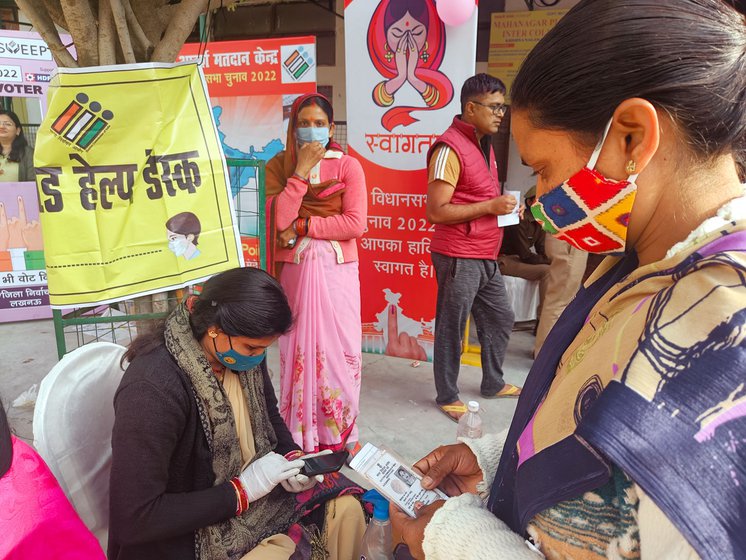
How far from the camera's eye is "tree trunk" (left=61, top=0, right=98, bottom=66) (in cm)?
167

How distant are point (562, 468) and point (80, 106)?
182 centimetres

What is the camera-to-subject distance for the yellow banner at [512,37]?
5102 mm

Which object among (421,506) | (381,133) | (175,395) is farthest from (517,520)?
(381,133)

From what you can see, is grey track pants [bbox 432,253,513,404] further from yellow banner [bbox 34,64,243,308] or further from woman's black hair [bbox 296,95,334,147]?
yellow banner [bbox 34,64,243,308]

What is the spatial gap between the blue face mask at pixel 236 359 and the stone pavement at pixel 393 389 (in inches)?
49.4

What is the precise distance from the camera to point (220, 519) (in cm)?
146

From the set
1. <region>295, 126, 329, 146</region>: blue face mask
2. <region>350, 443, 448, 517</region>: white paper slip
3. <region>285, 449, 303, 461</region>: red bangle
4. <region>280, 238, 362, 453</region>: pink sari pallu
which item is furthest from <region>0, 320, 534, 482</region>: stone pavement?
<region>295, 126, 329, 146</region>: blue face mask

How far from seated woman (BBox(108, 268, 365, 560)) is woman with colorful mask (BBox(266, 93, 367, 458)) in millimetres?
921

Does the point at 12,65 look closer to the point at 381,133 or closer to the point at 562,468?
the point at 381,133

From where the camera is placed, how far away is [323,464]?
168cm

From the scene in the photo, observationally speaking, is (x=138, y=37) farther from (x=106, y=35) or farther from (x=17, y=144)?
(x=17, y=144)

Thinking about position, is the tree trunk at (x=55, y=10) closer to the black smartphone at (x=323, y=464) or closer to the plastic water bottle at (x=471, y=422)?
the black smartphone at (x=323, y=464)

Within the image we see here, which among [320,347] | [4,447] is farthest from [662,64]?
[320,347]

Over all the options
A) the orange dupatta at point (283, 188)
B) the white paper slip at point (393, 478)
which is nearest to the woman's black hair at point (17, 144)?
the orange dupatta at point (283, 188)
